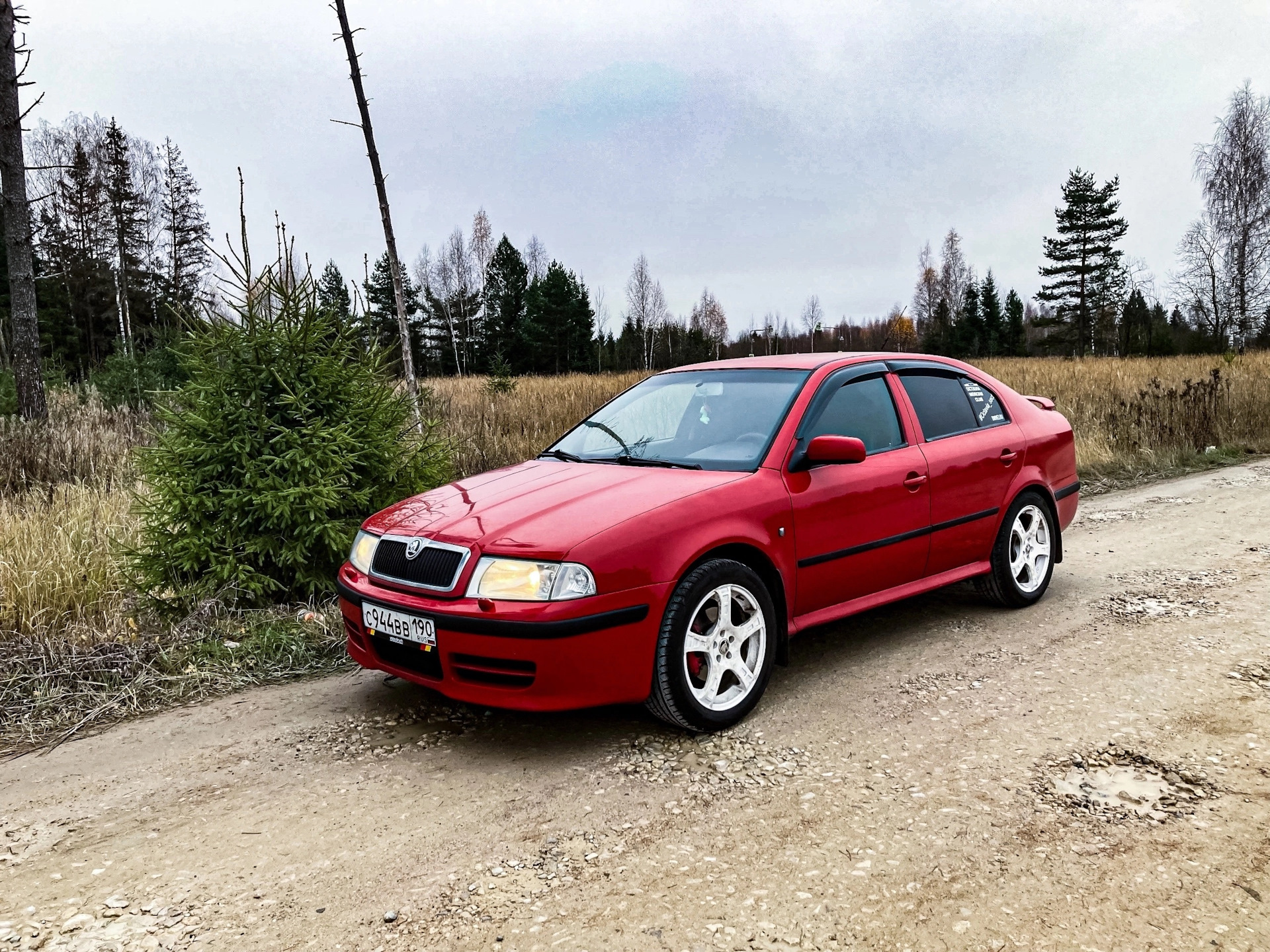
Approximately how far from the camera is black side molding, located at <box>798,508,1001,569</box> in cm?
398

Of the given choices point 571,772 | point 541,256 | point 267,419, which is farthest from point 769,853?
point 541,256

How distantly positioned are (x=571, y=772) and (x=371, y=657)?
1.05 metres

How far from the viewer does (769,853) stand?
2654mm

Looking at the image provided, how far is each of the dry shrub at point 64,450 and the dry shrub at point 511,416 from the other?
3.45 m

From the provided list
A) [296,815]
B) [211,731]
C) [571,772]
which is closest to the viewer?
Result: [296,815]

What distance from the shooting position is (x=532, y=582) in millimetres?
3223

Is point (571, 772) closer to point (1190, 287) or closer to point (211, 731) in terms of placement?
point (211, 731)

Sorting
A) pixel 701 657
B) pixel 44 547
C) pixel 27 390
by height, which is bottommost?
pixel 701 657

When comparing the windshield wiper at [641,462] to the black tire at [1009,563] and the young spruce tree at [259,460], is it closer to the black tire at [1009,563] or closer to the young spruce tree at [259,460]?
the young spruce tree at [259,460]

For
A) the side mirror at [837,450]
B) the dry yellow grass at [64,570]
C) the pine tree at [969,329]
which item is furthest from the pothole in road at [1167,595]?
the pine tree at [969,329]

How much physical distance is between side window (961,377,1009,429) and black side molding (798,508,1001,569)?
A: 1.83 ft

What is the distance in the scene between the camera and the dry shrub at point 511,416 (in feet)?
34.2

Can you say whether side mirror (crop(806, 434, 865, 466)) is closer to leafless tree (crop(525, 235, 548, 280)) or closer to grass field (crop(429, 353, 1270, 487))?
grass field (crop(429, 353, 1270, 487))

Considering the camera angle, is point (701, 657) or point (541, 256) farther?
point (541, 256)
